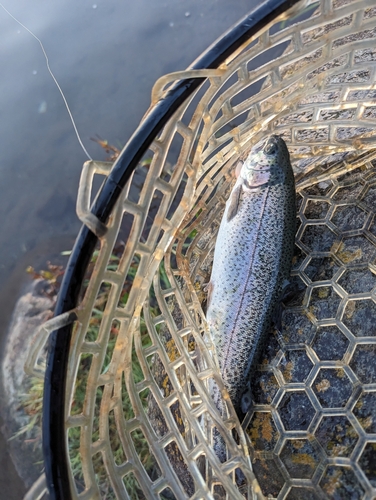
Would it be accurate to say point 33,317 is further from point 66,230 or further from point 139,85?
point 139,85

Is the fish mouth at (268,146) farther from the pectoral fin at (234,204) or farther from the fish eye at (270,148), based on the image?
the pectoral fin at (234,204)

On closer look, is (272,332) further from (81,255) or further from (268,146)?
(81,255)

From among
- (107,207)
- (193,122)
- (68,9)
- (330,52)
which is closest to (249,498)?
(107,207)

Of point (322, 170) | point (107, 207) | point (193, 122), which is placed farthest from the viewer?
point (322, 170)

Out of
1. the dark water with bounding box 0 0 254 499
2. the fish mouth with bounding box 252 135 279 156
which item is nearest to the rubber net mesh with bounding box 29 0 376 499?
the fish mouth with bounding box 252 135 279 156

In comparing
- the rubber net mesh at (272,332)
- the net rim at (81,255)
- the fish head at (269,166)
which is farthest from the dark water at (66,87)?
the net rim at (81,255)

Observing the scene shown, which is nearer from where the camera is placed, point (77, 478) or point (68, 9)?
A: point (77, 478)
